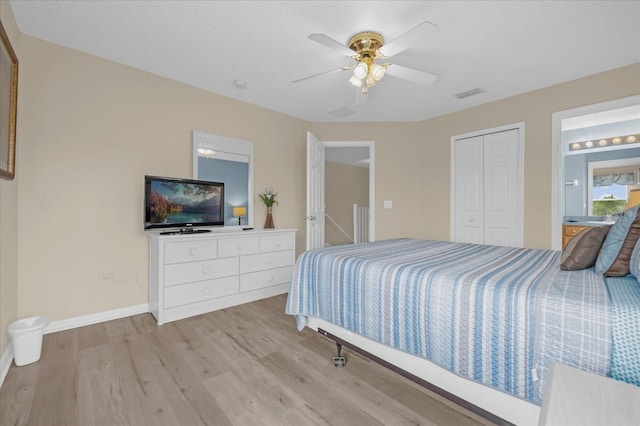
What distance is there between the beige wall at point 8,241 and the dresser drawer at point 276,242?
6.59 feet

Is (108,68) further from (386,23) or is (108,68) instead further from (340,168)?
(340,168)

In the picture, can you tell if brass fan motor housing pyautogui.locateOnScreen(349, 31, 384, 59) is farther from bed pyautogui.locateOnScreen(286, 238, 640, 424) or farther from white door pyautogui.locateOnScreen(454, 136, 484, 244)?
white door pyautogui.locateOnScreen(454, 136, 484, 244)

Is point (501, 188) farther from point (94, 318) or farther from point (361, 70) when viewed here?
point (94, 318)

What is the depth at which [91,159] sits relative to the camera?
254 centimetres

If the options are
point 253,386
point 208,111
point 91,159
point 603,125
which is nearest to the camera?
point 253,386

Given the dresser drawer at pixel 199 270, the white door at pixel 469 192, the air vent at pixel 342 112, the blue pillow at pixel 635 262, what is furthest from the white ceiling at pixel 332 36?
the dresser drawer at pixel 199 270

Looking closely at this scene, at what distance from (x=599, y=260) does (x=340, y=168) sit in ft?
20.4

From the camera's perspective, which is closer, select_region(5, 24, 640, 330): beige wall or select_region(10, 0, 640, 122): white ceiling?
select_region(10, 0, 640, 122): white ceiling

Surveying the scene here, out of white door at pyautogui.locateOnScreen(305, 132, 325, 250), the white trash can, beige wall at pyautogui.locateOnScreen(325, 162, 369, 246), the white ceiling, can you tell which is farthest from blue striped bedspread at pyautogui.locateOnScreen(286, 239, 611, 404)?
beige wall at pyautogui.locateOnScreen(325, 162, 369, 246)

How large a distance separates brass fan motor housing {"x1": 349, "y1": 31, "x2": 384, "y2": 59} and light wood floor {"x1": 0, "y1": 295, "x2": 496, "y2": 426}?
2.35 m

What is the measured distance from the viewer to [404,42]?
1.98 meters

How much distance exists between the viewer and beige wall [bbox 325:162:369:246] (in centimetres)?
707

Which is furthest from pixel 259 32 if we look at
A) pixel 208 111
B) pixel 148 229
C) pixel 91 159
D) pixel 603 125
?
pixel 603 125

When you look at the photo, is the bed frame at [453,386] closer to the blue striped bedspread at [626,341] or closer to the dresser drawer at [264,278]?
the blue striped bedspread at [626,341]
